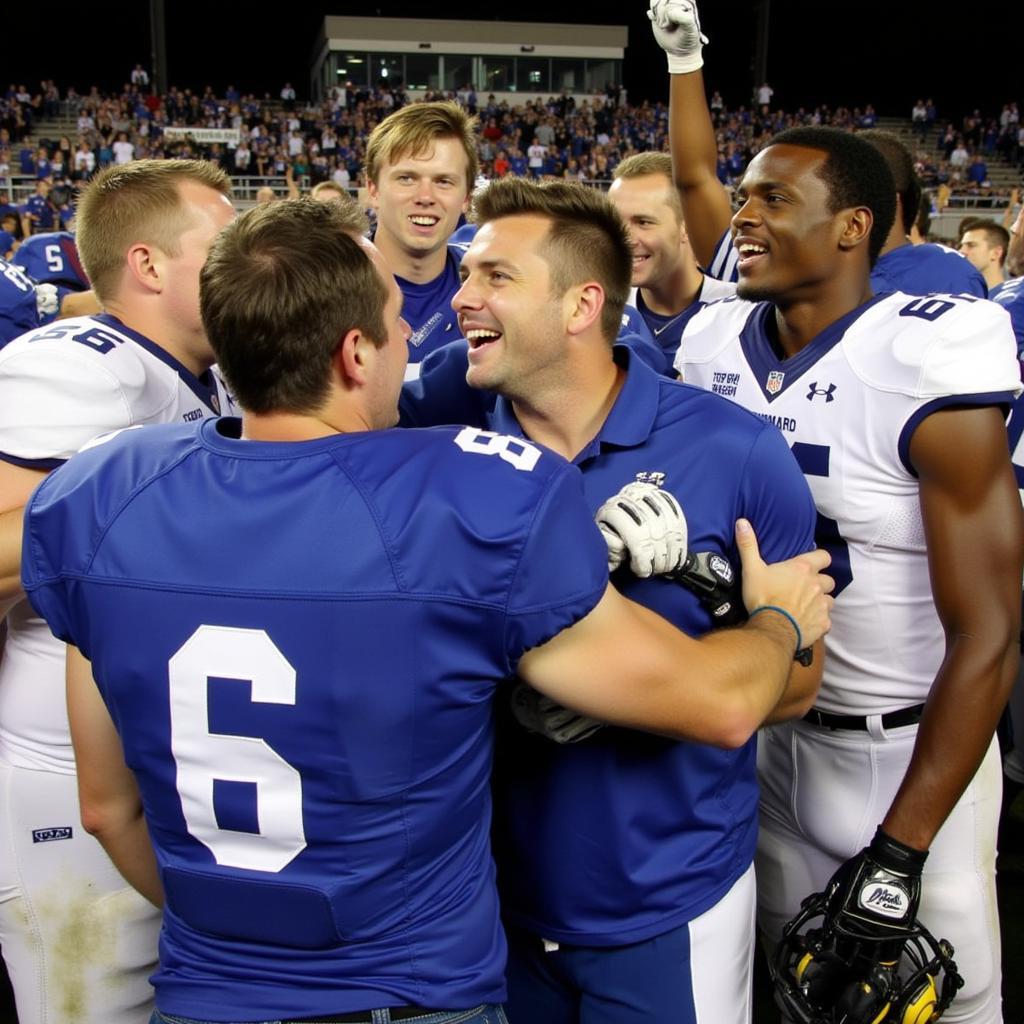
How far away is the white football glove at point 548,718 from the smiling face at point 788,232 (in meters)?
1.12

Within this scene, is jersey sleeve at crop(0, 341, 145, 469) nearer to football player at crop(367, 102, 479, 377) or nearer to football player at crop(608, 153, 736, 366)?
football player at crop(367, 102, 479, 377)

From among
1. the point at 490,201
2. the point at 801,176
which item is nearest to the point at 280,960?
the point at 490,201

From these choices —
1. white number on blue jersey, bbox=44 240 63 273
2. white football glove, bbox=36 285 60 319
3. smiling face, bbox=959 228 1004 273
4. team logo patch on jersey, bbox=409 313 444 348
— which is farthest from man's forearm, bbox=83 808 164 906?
smiling face, bbox=959 228 1004 273

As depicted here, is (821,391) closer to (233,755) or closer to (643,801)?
(643,801)

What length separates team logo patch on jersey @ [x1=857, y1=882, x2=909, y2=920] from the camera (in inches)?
76.2

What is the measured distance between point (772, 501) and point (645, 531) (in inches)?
15.2

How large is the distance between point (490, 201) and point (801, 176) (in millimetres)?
707

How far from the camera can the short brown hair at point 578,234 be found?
215cm

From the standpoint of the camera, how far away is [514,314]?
6.97ft

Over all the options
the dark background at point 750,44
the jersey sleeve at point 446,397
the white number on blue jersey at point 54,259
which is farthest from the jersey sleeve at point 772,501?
the dark background at point 750,44

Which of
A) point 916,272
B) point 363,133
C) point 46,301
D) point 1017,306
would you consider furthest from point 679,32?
point 363,133

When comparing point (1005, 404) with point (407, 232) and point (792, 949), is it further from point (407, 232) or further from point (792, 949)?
point (407, 232)

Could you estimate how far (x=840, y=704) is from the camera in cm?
230

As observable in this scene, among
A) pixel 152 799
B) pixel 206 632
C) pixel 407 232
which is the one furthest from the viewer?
pixel 407 232
